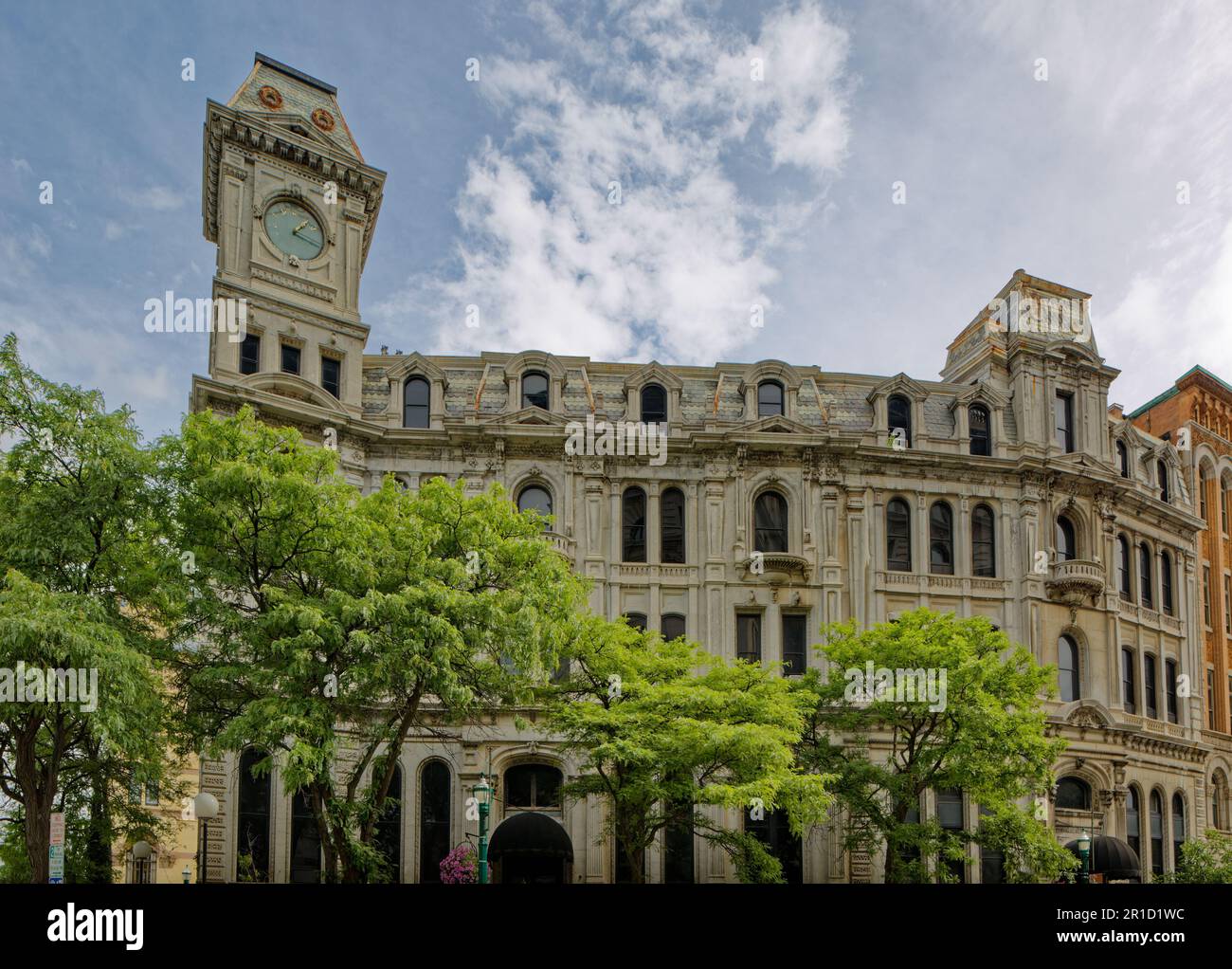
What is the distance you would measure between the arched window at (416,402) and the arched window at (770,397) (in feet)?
38.4

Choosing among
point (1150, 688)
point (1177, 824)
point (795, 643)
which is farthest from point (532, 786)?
point (1177, 824)

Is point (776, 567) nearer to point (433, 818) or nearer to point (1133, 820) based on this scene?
point (433, 818)

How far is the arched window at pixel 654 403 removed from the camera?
44.6 metres

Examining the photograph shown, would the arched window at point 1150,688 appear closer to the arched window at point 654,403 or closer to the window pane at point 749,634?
the window pane at point 749,634

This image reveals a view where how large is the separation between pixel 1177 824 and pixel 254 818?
34.1 meters

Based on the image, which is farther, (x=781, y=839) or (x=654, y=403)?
(x=654, y=403)

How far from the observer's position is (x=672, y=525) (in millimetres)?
43688

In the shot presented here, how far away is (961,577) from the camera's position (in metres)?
44.3

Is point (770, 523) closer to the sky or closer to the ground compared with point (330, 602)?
closer to the sky

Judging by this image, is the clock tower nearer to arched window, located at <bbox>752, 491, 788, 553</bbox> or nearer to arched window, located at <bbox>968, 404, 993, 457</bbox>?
arched window, located at <bbox>752, 491, 788, 553</bbox>
